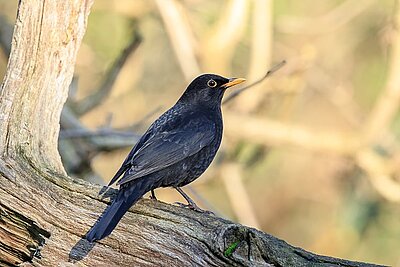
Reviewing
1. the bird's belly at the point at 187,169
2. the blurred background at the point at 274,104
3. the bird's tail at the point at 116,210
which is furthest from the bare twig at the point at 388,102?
the bird's tail at the point at 116,210

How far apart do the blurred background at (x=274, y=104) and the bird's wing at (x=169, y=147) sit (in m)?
0.49

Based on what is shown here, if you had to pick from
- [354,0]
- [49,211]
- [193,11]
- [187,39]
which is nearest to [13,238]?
[49,211]

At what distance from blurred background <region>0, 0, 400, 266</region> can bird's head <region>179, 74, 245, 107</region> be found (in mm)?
277

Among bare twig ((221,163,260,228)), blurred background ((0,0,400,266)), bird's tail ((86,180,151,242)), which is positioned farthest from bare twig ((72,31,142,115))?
bird's tail ((86,180,151,242))

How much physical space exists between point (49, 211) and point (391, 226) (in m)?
7.67

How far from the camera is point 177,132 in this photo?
508 centimetres

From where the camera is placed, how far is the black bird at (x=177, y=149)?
4.40m

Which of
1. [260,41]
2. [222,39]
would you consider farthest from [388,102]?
[222,39]

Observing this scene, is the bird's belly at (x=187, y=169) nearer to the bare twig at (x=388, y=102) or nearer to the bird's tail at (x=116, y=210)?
the bird's tail at (x=116, y=210)

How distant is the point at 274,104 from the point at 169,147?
484 cm

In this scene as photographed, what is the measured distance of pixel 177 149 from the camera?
4914mm

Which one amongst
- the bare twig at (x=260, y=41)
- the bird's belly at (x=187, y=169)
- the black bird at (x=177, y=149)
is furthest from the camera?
the bare twig at (x=260, y=41)

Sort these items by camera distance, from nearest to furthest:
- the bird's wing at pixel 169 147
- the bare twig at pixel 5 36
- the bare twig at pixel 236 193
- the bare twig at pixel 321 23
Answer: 1. the bird's wing at pixel 169 147
2. the bare twig at pixel 5 36
3. the bare twig at pixel 236 193
4. the bare twig at pixel 321 23

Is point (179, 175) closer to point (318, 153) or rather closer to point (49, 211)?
point (49, 211)
